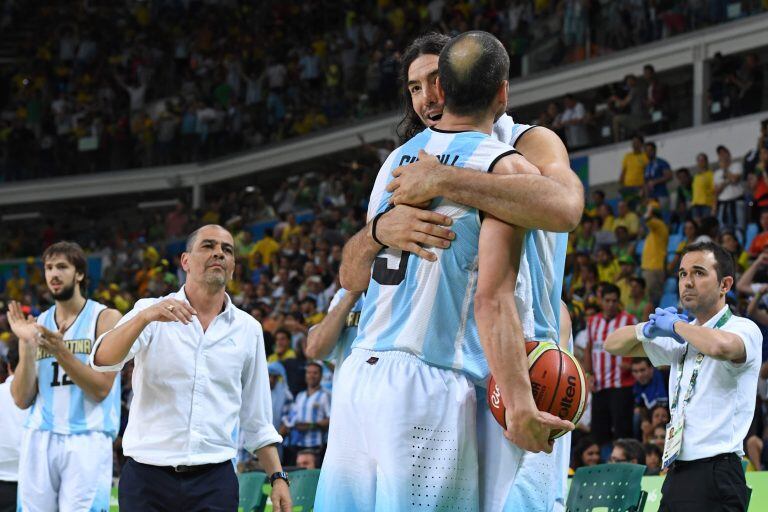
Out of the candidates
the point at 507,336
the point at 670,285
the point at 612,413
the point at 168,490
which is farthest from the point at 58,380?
the point at 670,285

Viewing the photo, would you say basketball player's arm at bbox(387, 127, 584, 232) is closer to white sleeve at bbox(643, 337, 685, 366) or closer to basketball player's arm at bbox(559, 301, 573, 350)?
basketball player's arm at bbox(559, 301, 573, 350)

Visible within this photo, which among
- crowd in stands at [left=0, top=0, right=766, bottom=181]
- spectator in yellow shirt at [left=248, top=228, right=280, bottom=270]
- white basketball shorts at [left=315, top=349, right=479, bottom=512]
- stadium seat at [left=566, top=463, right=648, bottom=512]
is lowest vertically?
stadium seat at [left=566, top=463, right=648, bottom=512]

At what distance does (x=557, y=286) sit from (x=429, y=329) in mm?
628

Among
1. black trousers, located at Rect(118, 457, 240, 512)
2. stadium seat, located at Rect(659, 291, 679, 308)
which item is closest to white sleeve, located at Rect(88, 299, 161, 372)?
black trousers, located at Rect(118, 457, 240, 512)

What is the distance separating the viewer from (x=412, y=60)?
5.34 metres

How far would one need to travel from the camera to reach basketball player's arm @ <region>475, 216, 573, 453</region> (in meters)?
3.60

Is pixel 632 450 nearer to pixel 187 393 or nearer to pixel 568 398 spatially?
pixel 187 393

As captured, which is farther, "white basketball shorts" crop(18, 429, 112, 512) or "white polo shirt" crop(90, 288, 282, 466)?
"white basketball shorts" crop(18, 429, 112, 512)

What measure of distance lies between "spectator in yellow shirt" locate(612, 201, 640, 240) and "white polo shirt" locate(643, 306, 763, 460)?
9.22 metres

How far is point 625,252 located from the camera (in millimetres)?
15289

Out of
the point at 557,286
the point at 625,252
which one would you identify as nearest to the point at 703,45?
the point at 625,252

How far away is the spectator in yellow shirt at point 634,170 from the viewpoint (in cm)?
1744

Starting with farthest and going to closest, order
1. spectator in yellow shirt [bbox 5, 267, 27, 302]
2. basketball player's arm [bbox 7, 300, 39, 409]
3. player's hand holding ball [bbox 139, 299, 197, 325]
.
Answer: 1. spectator in yellow shirt [bbox 5, 267, 27, 302]
2. basketball player's arm [bbox 7, 300, 39, 409]
3. player's hand holding ball [bbox 139, 299, 197, 325]

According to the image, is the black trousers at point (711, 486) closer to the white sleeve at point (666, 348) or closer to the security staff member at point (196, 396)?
the white sleeve at point (666, 348)
